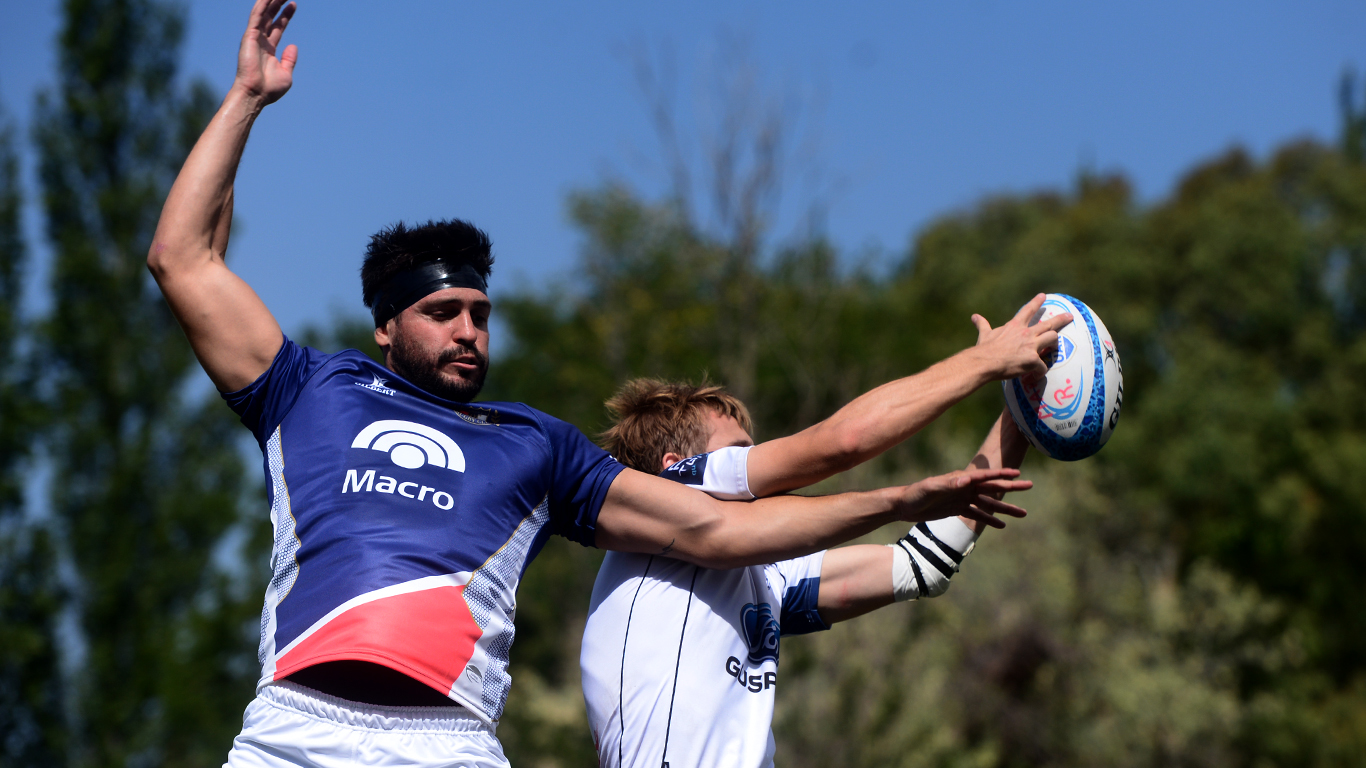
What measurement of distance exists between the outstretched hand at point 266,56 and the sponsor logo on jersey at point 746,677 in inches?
86.7

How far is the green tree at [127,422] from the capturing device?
2119 centimetres

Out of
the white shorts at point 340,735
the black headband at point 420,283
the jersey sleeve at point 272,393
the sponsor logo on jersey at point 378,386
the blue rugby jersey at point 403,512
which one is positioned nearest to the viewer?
the white shorts at point 340,735

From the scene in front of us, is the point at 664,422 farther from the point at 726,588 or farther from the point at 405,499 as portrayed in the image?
the point at 405,499

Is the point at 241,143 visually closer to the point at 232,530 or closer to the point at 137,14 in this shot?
the point at 232,530

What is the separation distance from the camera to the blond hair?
3838mm

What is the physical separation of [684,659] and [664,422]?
0.86 meters

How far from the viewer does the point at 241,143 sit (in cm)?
328

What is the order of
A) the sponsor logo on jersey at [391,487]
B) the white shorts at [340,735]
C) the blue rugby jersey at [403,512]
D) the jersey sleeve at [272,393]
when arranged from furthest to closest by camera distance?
the jersey sleeve at [272,393], the sponsor logo on jersey at [391,487], the blue rugby jersey at [403,512], the white shorts at [340,735]

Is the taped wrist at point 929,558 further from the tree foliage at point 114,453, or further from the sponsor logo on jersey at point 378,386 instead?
the tree foliage at point 114,453

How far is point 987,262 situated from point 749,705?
41.4m

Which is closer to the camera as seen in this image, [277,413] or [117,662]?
[277,413]

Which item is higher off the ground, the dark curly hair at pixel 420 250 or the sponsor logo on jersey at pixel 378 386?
the dark curly hair at pixel 420 250

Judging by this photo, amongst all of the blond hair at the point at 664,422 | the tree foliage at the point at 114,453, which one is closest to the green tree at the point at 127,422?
the tree foliage at the point at 114,453

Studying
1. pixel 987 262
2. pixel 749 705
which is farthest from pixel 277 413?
pixel 987 262
